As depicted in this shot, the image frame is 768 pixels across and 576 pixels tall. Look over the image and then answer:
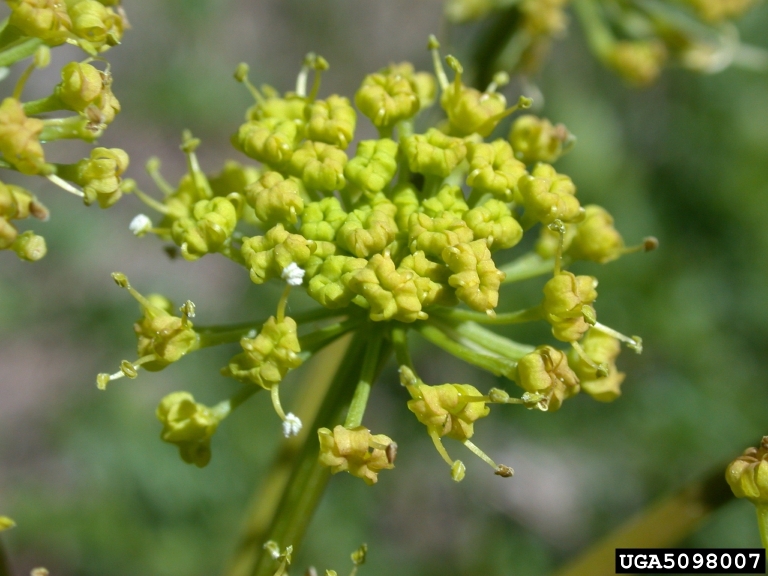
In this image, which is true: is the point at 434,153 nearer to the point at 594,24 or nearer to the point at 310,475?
the point at 310,475

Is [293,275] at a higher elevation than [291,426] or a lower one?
higher

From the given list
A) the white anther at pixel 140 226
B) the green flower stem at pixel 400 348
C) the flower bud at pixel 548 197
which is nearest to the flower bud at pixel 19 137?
the white anther at pixel 140 226

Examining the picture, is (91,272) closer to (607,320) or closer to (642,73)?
(607,320)

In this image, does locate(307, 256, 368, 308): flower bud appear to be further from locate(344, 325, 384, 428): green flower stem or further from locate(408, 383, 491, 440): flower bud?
locate(408, 383, 491, 440): flower bud

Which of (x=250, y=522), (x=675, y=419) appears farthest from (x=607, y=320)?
(x=250, y=522)

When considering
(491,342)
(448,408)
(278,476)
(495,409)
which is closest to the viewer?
(448,408)

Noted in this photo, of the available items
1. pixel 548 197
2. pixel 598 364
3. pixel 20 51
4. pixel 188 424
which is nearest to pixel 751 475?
pixel 598 364
